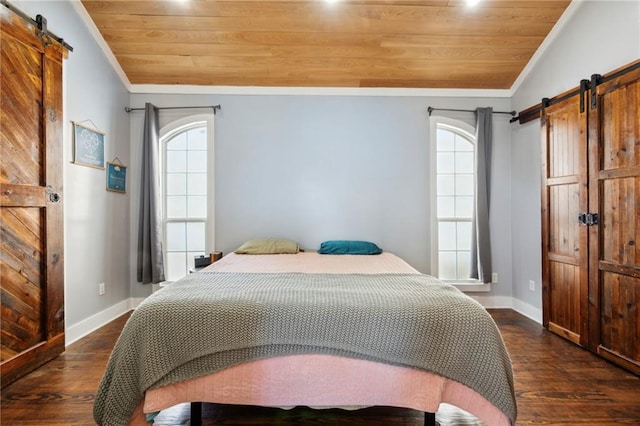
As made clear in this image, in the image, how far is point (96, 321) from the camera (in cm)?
303

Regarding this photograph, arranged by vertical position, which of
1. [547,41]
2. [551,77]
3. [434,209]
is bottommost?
[434,209]

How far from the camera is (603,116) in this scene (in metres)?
2.48

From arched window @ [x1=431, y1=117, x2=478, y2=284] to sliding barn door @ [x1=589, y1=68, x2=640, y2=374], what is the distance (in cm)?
132

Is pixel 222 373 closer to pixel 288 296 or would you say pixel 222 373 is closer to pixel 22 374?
pixel 288 296

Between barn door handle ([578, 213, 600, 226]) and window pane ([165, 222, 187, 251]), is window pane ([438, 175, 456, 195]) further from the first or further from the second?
window pane ([165, 222, 187, 251])

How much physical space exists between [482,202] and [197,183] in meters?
3.20

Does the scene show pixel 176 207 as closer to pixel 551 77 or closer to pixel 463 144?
pixel 463 144

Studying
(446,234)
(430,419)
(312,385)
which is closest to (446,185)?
(446,234)

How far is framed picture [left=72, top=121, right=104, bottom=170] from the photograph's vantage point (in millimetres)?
2783

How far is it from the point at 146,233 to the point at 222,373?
2.54m

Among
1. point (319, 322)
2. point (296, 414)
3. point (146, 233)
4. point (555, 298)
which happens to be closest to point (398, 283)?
point (319, 322)

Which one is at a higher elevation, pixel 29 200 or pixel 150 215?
pixel 29 200

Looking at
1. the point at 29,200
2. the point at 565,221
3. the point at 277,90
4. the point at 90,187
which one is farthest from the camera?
the point at 277,90

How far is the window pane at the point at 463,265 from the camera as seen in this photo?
3830 mm
